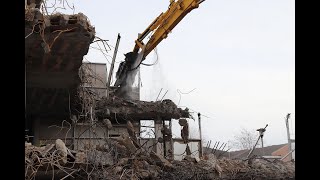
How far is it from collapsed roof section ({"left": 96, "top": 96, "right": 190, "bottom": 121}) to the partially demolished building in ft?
0.64

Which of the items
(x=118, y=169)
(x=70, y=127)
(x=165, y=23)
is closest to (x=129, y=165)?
(x=118, y=169)

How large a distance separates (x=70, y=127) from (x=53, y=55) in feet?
6.66

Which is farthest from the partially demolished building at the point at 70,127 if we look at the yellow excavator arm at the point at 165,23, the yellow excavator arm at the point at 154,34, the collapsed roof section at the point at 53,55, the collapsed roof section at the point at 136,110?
the yellow excavator arm at the point at 165,23

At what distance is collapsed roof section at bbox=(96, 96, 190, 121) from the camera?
1376 cm

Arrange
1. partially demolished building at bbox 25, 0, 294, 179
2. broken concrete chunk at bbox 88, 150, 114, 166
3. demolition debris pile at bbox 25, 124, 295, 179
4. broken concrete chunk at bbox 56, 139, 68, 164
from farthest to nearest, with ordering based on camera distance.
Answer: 1. broken concrete chunk at bbox 88, 150, 114, 166
2. partially demolished building at bbox 25, 0, 294, 179
3. broken concrete chunk at bbox 56, 139, 68, 164
4. demolition debris pile at bbox 25, 124, 295, 179

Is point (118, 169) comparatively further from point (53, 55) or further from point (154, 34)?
point (154, 34)

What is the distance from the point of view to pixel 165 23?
15672 millimetres

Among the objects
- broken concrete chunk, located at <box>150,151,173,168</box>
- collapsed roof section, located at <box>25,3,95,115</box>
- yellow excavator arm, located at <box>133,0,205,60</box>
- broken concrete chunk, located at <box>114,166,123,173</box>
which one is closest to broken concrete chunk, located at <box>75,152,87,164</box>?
broken concrete chunk, located at <box>114,166,123,173</box>

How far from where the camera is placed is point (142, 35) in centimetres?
1675

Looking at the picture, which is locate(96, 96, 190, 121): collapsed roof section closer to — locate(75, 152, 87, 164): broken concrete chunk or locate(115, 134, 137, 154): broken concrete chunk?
locate(115, 134, 137, 154): broken concrete chunk

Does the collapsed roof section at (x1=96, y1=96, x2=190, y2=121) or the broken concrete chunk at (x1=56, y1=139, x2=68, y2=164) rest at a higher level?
the collapsed roof section at (x1=96, y1=96, x2=190, y2=121)
